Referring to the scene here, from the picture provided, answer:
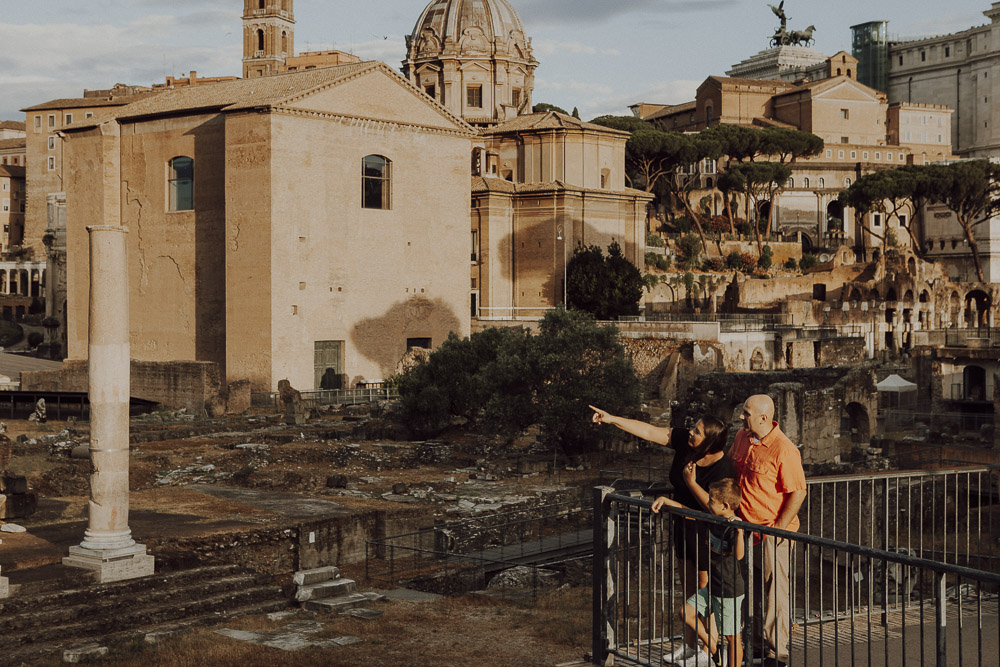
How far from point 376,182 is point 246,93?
15.2ft

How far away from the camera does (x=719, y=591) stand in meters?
5.86

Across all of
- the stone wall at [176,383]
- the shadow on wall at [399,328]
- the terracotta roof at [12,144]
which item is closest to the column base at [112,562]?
the stone wall at [176,383]

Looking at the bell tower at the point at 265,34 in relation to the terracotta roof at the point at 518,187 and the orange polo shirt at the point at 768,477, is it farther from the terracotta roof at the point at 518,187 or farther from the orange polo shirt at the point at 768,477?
the orange polo shirt at the point at 768,477

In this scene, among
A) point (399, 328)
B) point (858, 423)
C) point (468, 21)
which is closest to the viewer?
point (858, 423)

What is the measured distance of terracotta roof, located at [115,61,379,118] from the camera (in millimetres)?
33125

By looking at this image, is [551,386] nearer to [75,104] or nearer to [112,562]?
[112,562]

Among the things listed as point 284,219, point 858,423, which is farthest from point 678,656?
point 284,219

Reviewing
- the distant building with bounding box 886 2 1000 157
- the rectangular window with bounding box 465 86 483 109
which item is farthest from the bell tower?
the distant building with bounding box 886 2 1000 157

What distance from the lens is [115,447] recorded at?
1052 cm

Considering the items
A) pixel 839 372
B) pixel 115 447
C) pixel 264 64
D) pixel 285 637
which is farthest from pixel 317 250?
pixel 264 64

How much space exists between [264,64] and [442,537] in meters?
68.1

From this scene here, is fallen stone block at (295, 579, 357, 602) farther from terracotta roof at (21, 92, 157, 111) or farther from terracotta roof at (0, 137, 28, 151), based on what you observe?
terracotta roof at (0, 137, 28, 151)

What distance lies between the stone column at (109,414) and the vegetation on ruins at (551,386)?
1299cm

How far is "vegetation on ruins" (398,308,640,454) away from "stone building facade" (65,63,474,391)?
850 cm
